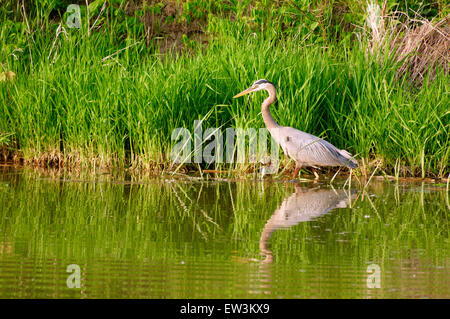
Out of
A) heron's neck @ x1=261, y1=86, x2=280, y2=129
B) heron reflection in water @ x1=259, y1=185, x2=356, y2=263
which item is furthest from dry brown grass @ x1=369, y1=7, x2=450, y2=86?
heron reflection in water @ x1=259, y1=185, x2=356, y2=263

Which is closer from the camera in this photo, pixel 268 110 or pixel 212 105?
pixel 268 110

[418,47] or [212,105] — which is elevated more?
[418,47]

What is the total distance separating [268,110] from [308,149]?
750 millimetres

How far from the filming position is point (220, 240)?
17.6 feet

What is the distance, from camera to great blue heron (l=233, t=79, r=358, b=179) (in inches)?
332

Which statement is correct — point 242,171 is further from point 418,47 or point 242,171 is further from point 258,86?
point 418,47

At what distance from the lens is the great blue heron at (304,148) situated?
8.43 metres

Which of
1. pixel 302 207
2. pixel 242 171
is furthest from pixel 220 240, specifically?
pixel 242 171

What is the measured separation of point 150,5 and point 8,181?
6.11 meters

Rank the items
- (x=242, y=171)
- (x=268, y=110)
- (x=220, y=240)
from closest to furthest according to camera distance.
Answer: (x=220, y=240) < (x=242, y=171) < (x=268, y=110)

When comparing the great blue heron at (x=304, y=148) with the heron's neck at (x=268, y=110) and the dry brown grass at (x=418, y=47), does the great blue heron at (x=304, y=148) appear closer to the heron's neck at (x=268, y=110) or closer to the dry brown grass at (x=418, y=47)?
the heron's neck at (x=268, y=110)

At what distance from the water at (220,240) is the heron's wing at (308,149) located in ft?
1.56
